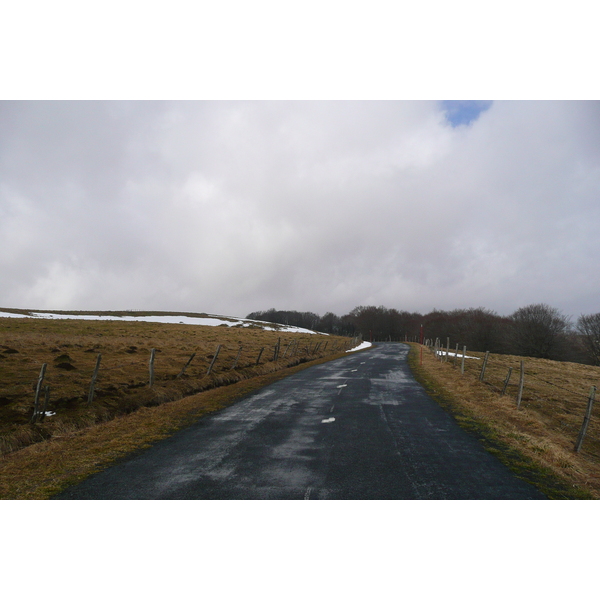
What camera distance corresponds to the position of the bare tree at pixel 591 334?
194ft

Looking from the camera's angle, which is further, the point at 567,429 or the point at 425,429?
the point at 567,429

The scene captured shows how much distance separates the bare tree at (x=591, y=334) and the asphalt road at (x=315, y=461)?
6531 centimetres

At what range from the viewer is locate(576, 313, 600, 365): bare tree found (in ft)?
194

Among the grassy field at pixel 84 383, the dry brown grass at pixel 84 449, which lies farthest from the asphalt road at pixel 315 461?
the grassy field at pixel 84 383

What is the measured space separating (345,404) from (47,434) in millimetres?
9130

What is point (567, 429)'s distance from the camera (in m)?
13.4

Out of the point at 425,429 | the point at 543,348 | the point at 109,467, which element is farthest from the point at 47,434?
the point at 543,348

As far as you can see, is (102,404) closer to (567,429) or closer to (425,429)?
(425,429)

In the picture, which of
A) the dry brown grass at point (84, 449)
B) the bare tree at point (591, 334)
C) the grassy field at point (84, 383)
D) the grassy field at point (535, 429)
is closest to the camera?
the dry brown grass at point (84, 449)

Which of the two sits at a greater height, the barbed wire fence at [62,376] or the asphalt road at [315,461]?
the asphalt road at [315,461]

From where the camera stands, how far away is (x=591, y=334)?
2404 inches

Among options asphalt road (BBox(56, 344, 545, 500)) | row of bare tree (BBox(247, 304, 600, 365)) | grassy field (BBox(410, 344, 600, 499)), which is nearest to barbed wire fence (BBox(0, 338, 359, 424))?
asphalt road (BBox(56, 344, 545, 500))

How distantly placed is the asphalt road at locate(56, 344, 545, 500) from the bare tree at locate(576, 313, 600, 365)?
65308 millimetres

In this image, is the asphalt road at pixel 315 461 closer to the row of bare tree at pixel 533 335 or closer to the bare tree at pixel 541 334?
the row of bare tree at pixel 533 335
